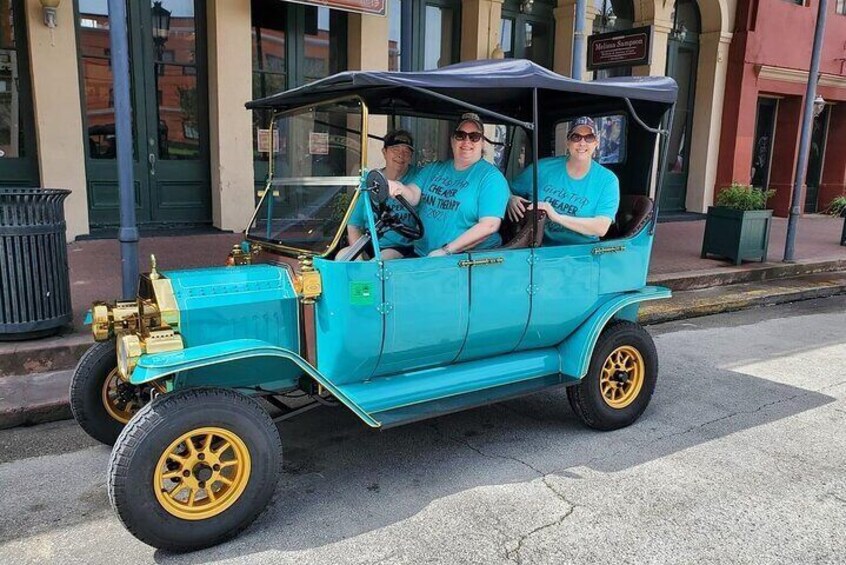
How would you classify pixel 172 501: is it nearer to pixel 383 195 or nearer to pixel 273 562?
pixel 273 562

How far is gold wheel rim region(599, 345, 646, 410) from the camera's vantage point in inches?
176

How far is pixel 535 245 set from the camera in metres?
4.16

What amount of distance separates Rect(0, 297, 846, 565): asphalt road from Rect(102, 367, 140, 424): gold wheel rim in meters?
0.28

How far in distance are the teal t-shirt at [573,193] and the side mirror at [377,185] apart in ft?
4.91

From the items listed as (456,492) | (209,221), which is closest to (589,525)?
(456,492)

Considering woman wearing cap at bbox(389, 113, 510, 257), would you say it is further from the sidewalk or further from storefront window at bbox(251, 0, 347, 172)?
storefront window at bbox(251, 0, 347, 172)

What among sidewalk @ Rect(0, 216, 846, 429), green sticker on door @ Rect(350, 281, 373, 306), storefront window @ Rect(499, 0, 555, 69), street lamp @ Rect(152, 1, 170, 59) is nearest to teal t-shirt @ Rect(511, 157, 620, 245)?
green sticker on door @ Rect(350, 281, 373, 306)

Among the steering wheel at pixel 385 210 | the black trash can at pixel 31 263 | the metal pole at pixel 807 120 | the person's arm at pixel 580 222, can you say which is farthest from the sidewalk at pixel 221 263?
the person's arm at pixel 580 222

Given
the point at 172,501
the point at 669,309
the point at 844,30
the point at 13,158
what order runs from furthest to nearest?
the point at 844,30 < the point at 13,158 < the point at 669,309 < the point at 172,501

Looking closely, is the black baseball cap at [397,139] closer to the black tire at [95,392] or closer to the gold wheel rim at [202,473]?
the black tire at [95,392]

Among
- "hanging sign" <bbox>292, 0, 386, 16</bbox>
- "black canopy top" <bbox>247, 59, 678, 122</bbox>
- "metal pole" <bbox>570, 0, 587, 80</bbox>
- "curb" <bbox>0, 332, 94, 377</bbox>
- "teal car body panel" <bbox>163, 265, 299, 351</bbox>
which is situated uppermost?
"hanging sign" <bbox>292, 0, 386, 16</bbox>

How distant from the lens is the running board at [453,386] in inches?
144

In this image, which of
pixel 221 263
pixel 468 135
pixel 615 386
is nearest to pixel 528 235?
pixel 468 135

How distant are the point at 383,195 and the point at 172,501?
170 centimetres
